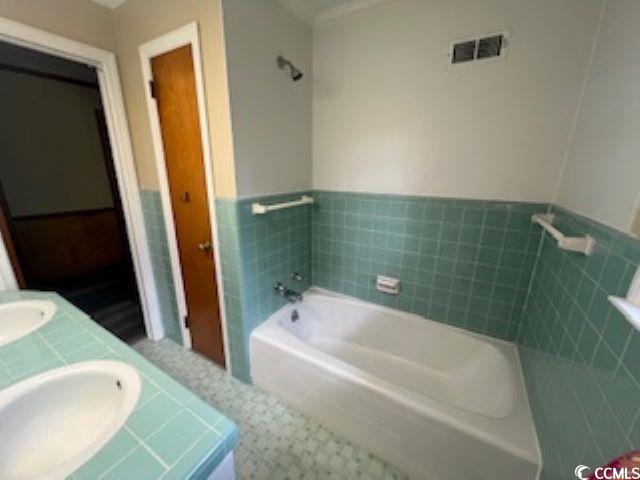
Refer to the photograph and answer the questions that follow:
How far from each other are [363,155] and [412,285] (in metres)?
0.96

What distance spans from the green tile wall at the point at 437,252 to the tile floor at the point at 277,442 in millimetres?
915

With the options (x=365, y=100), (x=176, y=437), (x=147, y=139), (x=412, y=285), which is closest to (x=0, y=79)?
(x=147, y=139)

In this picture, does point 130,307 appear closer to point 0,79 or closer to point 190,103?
point 190,103

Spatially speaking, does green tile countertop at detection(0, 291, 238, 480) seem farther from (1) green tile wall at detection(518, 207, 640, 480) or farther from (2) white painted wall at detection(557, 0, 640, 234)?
(2) white painted wall at detection(557, 0, 640, 234)

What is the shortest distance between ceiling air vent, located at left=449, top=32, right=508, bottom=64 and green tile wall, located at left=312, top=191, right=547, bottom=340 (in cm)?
74

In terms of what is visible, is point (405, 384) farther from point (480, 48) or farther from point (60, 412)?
point (480, 48)

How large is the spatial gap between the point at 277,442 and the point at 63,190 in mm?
3508

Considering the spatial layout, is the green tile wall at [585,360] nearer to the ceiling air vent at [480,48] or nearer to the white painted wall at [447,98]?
the white painted wall at [447,98]

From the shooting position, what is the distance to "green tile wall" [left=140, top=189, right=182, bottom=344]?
1.78m

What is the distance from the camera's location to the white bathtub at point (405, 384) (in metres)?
1.03

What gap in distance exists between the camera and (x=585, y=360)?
773mm

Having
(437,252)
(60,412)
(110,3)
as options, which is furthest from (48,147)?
(437,252)

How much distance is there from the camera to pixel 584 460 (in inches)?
27.4

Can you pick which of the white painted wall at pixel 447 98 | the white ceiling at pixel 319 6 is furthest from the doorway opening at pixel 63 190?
the white painted wall at pixel 447 98
